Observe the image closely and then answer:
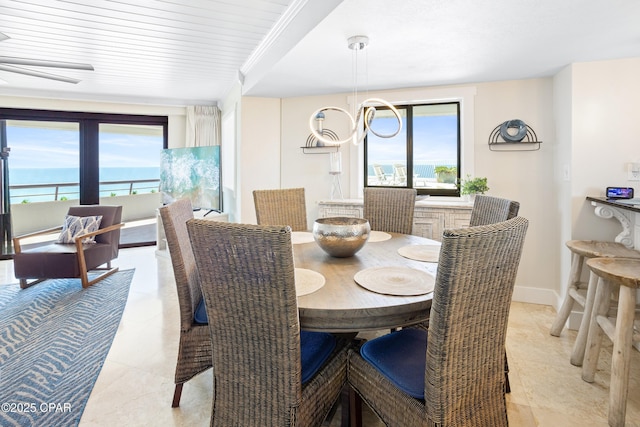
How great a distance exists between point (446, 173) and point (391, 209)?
132cm

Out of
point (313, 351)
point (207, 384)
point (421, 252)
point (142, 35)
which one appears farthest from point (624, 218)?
point (142, 35)

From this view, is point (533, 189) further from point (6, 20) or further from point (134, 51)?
point (6, 20)

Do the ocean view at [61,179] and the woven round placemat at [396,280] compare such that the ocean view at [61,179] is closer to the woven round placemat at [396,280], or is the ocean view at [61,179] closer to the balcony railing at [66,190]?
the balcony railing at [66,190]

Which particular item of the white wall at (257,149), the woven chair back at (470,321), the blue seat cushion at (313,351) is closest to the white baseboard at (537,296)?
the woven chair back at (470,321)

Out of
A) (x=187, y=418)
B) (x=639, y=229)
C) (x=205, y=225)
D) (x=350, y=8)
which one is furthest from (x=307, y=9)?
(x=639, y=229)

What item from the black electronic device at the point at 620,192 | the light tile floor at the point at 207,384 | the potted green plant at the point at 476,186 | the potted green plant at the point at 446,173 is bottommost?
the light tile floor at the point at 207,384

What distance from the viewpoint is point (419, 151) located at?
387cm

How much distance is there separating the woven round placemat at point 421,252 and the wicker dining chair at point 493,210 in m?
0.39

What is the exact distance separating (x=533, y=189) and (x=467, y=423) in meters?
2.83

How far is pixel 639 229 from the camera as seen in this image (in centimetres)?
231

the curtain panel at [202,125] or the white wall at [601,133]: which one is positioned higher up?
the curtain panel at [202,125]

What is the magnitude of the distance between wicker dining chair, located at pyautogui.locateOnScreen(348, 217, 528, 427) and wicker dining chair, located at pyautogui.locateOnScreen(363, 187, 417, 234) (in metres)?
1.62

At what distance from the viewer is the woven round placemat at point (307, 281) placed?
1355mm

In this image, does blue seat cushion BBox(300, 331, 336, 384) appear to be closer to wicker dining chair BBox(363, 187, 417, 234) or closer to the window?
wicker dining chair BBox(363, 187, 417, 234)
